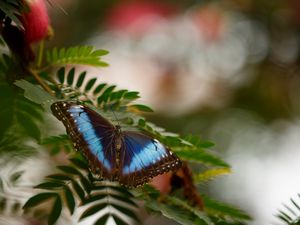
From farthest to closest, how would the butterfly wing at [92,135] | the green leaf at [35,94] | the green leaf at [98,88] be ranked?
the green leaf at [98,88]
the butterfly wing at [92,135]
the green leaf at [35,94]

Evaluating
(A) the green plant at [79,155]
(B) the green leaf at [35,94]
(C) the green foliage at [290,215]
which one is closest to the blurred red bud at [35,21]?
(A) the green plant at [79,155]

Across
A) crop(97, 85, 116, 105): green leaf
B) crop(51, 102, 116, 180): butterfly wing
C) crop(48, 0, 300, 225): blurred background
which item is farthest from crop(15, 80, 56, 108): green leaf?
crop(48, 0, 300, 225): blurred background

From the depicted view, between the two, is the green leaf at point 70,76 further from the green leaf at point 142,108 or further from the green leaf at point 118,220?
the green leaf at point 118,220

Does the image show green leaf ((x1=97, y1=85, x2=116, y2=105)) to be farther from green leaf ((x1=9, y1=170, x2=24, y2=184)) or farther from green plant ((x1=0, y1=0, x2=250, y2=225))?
green leaf ((x1=9, y1=170, x2=24, y2=184))

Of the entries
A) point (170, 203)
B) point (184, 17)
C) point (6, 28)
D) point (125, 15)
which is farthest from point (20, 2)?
point (184, 17)

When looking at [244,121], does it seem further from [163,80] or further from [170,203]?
[170,203]

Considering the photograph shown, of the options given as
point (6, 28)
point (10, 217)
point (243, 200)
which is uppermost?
point (243, 200)

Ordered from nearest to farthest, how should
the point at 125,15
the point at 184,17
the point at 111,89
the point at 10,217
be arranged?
the point at 111,89, the point at 10,217, the point at 125,15, the point at 184,17
